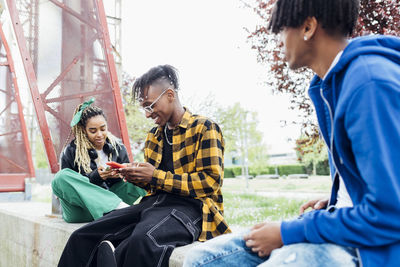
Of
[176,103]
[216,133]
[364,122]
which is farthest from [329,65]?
[176,103]

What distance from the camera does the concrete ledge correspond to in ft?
10.4

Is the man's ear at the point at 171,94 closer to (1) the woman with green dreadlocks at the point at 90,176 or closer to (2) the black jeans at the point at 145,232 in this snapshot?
(2) the black jeans at the point at 145,232

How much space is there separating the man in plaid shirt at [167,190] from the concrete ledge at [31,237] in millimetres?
727

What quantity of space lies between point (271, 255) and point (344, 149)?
374 millimetres

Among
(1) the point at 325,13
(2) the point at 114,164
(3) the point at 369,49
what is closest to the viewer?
(3) the point at 369,49

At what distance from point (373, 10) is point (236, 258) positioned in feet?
8.94

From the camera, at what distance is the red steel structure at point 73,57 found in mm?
4227

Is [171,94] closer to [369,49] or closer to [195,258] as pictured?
[195,258]

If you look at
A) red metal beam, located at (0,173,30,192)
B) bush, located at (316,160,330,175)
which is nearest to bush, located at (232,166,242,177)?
bush, located at (316,160,330,175)

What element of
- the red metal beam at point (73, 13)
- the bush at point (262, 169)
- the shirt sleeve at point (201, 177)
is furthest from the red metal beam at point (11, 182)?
the bush at point (262, 169)

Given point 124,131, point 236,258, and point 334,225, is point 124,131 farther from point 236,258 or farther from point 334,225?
point 334,225

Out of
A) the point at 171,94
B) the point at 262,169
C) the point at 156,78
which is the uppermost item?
the point at 156,78

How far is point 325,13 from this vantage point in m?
1.18

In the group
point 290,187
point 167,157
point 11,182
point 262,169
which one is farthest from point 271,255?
point 262,169
